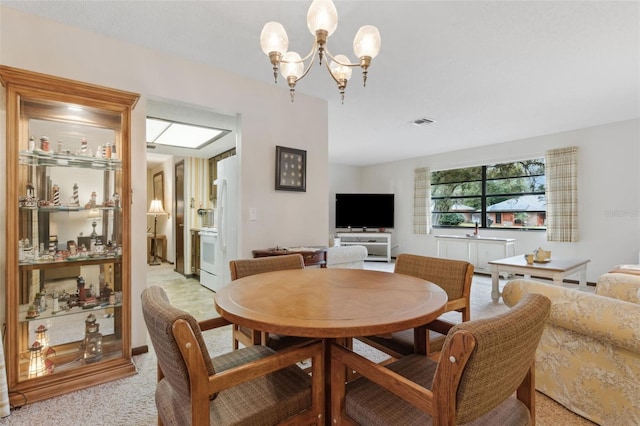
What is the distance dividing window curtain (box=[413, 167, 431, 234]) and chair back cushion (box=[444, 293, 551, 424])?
20.2ft

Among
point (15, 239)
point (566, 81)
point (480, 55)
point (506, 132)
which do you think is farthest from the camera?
point (506, 132)

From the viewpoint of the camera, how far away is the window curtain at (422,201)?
22.4 ft

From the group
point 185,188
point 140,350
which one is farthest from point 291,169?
point 185,188

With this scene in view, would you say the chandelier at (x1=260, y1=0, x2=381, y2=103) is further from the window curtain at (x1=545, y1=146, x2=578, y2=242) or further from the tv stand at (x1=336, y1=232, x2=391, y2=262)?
the tv stand at (x1=336, y1=232, x2=391, y2=262)

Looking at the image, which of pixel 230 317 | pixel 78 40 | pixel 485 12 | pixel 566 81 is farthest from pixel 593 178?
pixel 78 40

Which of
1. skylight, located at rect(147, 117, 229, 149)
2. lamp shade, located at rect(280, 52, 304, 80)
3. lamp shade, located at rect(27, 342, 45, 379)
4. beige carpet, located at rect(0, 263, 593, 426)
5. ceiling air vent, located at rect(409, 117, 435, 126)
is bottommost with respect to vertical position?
beige carpet, located at rect(0, 263, 593, 426)

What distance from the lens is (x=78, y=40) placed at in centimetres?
219

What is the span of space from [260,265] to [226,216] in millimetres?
1886

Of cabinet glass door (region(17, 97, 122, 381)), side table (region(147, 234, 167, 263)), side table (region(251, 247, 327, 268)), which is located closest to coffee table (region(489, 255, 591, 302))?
side table (region(251, 247, 327, 268))

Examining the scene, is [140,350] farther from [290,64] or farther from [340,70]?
[340,70]

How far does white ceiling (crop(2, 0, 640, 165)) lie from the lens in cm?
196

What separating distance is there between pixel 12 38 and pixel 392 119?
12.3 ft

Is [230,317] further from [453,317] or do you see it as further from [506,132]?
[506,132]

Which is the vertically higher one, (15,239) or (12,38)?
(12,38)
